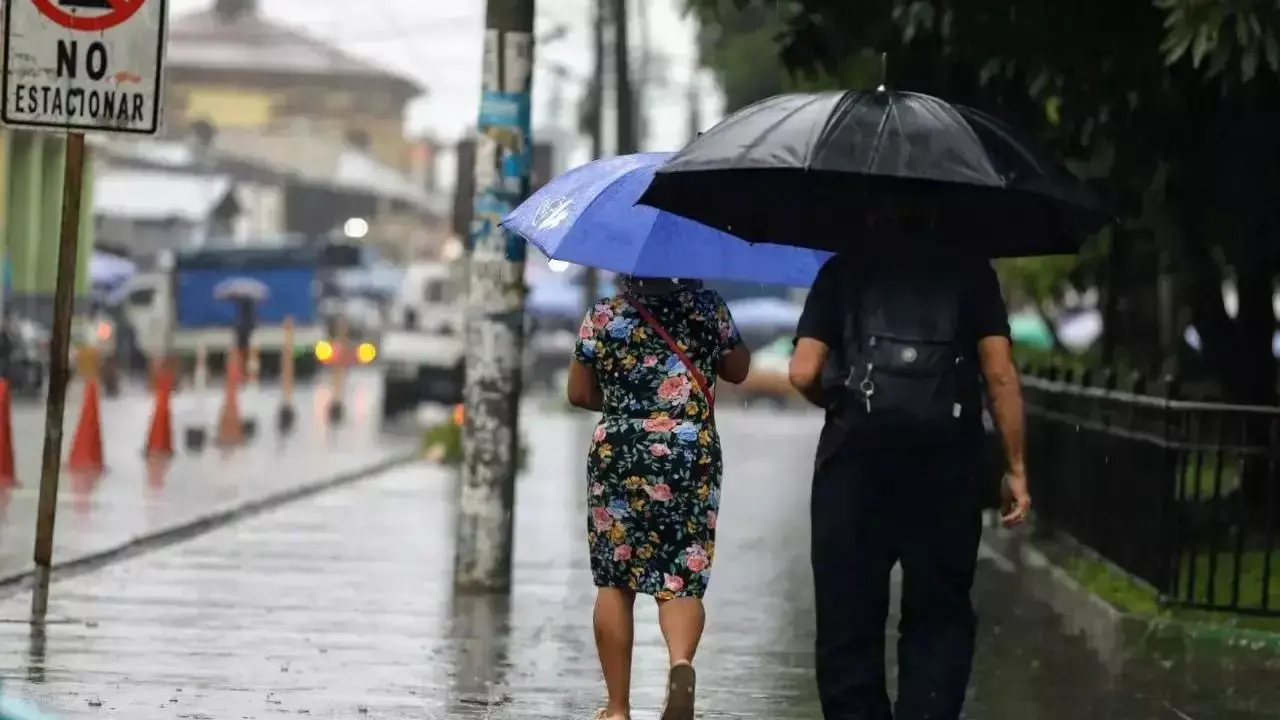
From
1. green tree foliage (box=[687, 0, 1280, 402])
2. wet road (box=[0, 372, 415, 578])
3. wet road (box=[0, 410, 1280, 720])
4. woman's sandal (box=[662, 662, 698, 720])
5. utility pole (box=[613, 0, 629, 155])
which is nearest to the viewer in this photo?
woman's sandal (box=[662, 662, 698, 720])

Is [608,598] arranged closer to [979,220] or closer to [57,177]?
[979,220]

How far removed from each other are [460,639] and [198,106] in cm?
9035

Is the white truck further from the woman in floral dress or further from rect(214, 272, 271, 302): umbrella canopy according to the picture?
the woman in floral dress

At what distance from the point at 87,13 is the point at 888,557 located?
15.9ft

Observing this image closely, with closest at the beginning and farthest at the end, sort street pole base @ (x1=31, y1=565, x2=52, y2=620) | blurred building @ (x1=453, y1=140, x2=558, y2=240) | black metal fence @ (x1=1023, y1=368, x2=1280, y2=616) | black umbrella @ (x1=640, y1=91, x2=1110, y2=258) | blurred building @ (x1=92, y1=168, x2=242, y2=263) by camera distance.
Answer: black umbrella @ (x1=640, y1=91, x2=1110, y2=258)
street pole base @ (x1=31, y1=565, x2=52, y2=620)
black metal fence @ (x1=1023, y1=368, x2=1280, y2=616)
blurred building @ (x1=453, y1=140, x2=558, y2=240)
blurred building @ (x1=92, y1=168, x2=242, y2=263)

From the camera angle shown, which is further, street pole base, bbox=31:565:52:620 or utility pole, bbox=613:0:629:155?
utility pole, bbox=613:0:629:155

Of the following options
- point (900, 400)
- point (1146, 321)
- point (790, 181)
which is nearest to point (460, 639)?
point (790, 181)

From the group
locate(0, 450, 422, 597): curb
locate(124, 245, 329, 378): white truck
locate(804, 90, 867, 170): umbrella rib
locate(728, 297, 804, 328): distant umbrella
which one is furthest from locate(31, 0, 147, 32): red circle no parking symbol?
locate(728, 297, 804, 328): distant umbrella

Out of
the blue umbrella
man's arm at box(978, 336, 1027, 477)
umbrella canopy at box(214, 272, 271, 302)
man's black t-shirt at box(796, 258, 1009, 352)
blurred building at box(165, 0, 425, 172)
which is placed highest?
blurred building at box(165, 0, 425, 172)

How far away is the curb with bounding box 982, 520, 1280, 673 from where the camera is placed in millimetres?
10734

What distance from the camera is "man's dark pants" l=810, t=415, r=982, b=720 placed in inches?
266

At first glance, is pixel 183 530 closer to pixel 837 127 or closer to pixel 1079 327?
pixel 837 127

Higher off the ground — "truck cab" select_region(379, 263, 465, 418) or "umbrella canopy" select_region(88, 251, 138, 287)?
"umbrella canopy" select_region(88, 251, 138, 287)

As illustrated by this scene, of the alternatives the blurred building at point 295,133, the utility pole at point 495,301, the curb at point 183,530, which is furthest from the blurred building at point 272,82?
the utility pole at point 495,301
